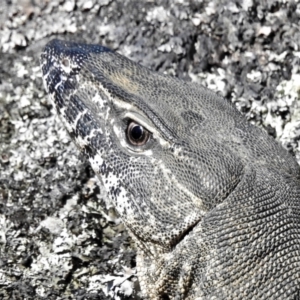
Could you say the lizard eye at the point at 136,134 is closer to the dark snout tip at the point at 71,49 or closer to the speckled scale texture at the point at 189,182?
the speckled scale texture at the point at 189,182

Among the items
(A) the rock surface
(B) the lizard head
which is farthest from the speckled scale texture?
(A) the rock surface

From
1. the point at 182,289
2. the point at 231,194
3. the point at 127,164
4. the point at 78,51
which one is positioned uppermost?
the point at 78,51

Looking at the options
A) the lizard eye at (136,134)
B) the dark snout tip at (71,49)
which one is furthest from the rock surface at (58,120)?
the lizard eye at (136,134)

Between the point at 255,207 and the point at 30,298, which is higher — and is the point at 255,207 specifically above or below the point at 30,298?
below

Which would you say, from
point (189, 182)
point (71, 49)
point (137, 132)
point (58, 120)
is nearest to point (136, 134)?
point (137, 132)

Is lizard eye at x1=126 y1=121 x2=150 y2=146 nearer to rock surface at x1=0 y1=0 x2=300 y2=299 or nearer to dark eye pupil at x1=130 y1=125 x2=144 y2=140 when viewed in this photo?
dark eye pupil at x1=130 y1=125 x2=144 y2=140

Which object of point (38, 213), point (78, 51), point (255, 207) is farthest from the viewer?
point (38, 213)

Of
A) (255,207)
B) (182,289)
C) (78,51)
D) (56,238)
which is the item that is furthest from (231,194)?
(56,238)

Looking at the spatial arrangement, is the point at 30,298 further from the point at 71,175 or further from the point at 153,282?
the point at 153,282
